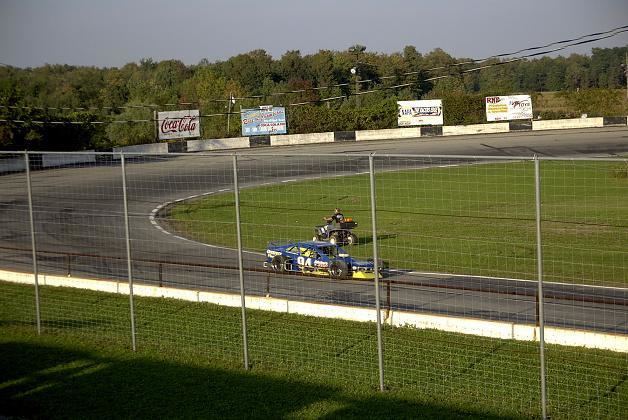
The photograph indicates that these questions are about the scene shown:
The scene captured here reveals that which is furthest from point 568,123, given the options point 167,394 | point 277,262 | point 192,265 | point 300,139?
point 167,394

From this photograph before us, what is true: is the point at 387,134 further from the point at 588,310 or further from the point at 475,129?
the point at 588,310

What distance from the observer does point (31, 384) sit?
33.3ft

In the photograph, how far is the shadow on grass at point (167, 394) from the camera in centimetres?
873

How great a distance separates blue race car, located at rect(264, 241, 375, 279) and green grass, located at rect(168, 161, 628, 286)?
105cm

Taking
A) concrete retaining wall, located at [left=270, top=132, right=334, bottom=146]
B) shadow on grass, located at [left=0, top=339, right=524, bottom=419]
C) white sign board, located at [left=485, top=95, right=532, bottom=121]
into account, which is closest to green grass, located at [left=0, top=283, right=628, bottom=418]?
shadow on grass, located at [left=0, top=339, right=524, bottom=419]

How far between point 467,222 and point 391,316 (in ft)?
39.4

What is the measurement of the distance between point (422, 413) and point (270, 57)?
316ft

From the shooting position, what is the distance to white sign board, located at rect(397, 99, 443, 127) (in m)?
64.6

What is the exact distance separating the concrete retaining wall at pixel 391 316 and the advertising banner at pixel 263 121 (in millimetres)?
46126

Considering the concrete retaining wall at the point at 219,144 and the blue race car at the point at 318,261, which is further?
the concrete retaining wall at the point at 219,144

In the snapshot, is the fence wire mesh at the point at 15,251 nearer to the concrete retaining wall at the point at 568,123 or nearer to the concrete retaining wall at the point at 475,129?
the concrete retaining wall at the point at 475,129

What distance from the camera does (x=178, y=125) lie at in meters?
59.4

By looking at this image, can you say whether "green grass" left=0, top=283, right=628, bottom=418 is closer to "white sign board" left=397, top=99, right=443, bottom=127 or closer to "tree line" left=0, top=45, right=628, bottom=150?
"tree line" left=0, top=45, right=628, bottom=150

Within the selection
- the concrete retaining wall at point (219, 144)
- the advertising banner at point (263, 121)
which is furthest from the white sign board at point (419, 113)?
the concrete retaining wall at point (219, 144)
